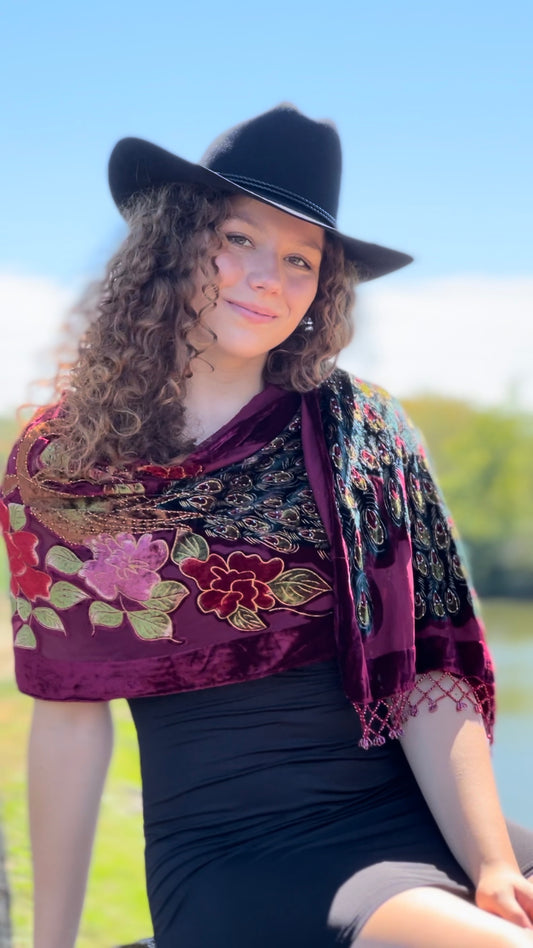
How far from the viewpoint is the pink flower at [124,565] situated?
5.61 ft

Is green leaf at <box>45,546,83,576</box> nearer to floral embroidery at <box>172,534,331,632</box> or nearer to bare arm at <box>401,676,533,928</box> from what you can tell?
floral embroidery at <box>172,534,331,632</box>

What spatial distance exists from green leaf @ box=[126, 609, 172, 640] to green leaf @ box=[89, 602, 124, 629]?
26 millimetres

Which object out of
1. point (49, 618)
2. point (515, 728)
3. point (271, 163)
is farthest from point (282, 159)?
point (515, 728)

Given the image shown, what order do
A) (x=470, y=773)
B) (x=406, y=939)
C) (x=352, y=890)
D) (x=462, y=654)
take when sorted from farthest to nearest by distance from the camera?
(x=462, y=654) → (x=470, y=773) → (x=352, y=890) → (x=406, y=939)

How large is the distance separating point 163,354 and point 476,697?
90 centimetres

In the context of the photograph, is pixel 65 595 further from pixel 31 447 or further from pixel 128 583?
pixel 31 447

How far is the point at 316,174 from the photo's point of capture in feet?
5.93

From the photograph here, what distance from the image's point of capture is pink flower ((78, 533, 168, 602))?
1.71m

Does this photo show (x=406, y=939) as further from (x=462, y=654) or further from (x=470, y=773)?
(x=462, y=654)

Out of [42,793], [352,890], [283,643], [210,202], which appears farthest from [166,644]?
[210,202]

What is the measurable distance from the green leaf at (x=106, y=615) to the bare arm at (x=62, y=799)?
0.52 feet

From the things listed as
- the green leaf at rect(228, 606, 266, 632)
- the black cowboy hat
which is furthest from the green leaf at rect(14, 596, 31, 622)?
the black cowboy hat

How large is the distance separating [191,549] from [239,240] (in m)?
0.61

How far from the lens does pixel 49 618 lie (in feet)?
5.74
